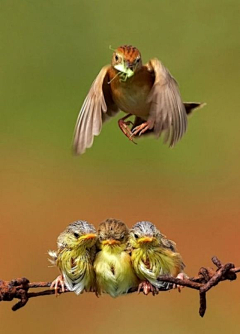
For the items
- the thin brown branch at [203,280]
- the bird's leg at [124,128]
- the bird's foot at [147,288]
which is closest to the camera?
the thin brown branch at [203,280]

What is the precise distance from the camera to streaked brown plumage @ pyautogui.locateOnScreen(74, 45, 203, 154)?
245 cm

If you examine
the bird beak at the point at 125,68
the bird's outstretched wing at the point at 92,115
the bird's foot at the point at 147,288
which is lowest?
the bird's foot at the point at 147,288

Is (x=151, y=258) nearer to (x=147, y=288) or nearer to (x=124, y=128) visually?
(x=147, y=288)

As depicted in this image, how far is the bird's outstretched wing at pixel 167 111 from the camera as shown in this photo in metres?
2.43

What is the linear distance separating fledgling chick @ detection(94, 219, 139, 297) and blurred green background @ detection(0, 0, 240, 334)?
244 centimetres

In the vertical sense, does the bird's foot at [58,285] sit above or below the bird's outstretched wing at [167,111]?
below

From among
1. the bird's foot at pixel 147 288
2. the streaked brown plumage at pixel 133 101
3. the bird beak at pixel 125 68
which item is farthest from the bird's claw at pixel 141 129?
the bird's foot at pixel 147 288

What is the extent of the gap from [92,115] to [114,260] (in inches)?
14.8

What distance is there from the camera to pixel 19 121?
653 centimetres

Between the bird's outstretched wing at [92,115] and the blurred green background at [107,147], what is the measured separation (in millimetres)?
2347

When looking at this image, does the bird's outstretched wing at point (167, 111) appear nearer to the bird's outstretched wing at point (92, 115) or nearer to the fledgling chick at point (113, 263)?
the bird's outstretched wing at point (92, 115)

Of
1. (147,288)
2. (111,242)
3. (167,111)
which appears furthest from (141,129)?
(147,288)

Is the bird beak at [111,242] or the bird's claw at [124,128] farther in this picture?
the bird's claw at [124,128]

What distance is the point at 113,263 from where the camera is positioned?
7.98 feet
